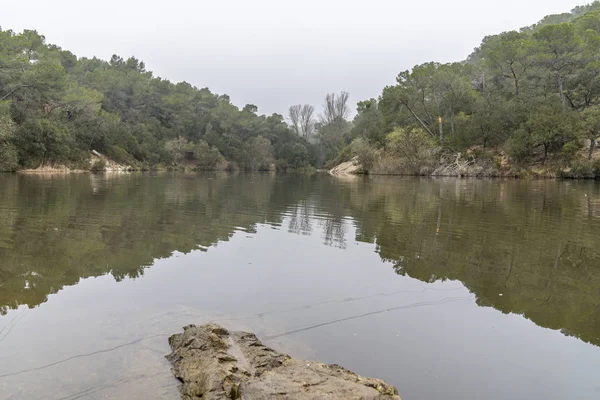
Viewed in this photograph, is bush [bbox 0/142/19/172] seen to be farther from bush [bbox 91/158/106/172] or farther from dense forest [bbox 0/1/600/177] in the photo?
bush [bbox 91/158/106/172]

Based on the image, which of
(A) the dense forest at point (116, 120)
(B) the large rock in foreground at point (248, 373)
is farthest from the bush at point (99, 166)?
(B) the large rock in foreground at point (248, 373)

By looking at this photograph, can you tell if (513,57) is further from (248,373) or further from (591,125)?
(248,373)

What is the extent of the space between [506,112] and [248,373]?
43698 millimetres

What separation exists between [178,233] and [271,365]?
625cm

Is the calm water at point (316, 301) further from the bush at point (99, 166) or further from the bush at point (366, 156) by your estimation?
the bush at point (366, 156)

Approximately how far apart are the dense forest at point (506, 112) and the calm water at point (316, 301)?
103ft

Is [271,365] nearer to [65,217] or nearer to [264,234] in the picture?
[264,234]

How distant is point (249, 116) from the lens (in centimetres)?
8869

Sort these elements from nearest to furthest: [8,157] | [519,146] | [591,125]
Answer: [591,125]
[8,157]
[519,146]

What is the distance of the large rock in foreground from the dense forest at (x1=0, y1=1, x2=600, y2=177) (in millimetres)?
38832

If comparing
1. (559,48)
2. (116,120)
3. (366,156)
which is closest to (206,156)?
(116,120)

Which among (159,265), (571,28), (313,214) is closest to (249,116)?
(571,28)

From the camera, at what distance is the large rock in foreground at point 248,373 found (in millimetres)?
2658

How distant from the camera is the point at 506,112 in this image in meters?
40.7
